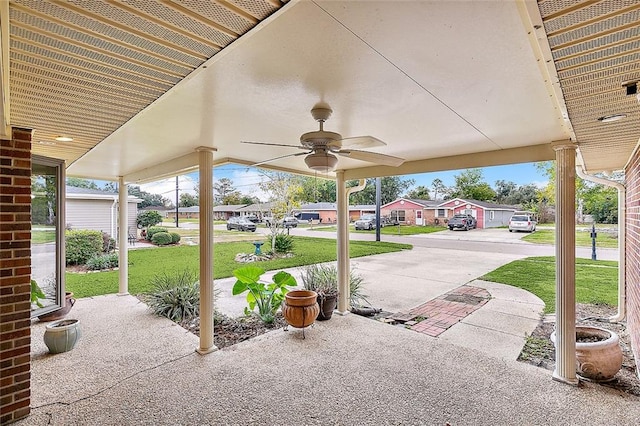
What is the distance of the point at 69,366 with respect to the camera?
10.7 ft

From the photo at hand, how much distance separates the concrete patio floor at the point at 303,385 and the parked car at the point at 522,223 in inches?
467

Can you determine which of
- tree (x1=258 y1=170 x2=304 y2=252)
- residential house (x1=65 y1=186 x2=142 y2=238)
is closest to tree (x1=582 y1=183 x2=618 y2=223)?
tree (x1=258 y1=170 x2=304 y2=252)

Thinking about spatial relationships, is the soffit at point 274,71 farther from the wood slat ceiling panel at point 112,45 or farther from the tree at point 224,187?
the tree at point 224,187

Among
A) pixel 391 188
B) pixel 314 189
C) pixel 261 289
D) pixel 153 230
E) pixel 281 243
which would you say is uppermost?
pixel 391 188

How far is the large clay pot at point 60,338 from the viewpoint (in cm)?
351

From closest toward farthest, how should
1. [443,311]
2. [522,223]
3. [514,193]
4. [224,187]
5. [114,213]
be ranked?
1. [443,311]
2. [114,213]
3. [224,187]
4. [514,193]
5. [522,223]

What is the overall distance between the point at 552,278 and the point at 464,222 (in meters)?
7.93

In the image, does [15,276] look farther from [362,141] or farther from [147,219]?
[147,219]

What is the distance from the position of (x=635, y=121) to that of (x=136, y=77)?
119 inches

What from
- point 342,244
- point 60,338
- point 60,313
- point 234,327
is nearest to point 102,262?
point 60,313

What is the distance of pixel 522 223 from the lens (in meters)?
13.9

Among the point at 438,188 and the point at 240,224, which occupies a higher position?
the point at 438,188

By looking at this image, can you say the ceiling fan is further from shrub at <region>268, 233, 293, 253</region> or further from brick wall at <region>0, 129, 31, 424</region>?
shrub at <region>268, 233, 293, 253</region>

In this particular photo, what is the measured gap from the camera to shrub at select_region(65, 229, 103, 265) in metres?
8.20
